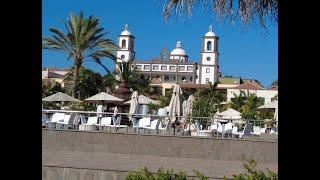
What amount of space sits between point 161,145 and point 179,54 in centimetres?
14765

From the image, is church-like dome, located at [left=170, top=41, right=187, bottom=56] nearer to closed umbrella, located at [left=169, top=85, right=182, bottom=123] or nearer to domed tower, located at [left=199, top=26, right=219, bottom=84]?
domed tower, located at [left=199, top=26, right=219, bottom=84]

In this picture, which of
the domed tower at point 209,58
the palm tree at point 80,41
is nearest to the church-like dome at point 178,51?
the domed tower at point 209,58

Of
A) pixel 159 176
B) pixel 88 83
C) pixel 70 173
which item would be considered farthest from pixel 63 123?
pixel 88 83

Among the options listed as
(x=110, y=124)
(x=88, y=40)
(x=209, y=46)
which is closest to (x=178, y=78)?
(x=209, y=46)

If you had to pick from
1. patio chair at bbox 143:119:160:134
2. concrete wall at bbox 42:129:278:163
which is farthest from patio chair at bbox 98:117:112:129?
concrete wall at bbox 42:129:278:163

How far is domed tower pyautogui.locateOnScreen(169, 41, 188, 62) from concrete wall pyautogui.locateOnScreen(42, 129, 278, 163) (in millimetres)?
141341

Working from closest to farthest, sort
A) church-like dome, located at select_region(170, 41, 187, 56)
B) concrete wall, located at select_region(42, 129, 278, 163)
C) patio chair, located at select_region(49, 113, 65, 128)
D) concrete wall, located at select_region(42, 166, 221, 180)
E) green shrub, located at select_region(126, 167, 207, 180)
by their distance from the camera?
green shrub, located at select_region(126, 167, 207, 180)
concrete wall, located at select_region(42, 166, 221, 180)
concrete wall, located at select_region(42, 129, 278, 163)
patio chair, located at select_region(49, 113, 65, 128)
church-like dome, located at select_region(170, 41, 187, 56)

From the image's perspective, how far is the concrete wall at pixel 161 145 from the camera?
11.2 metres

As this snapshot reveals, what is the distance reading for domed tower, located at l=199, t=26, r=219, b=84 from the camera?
148 metres

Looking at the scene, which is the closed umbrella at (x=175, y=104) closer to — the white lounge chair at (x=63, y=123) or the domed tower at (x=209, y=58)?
the white lounge chair at (x=63, y=123)

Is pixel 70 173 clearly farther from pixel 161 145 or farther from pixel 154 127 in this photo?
pixel 154 127
